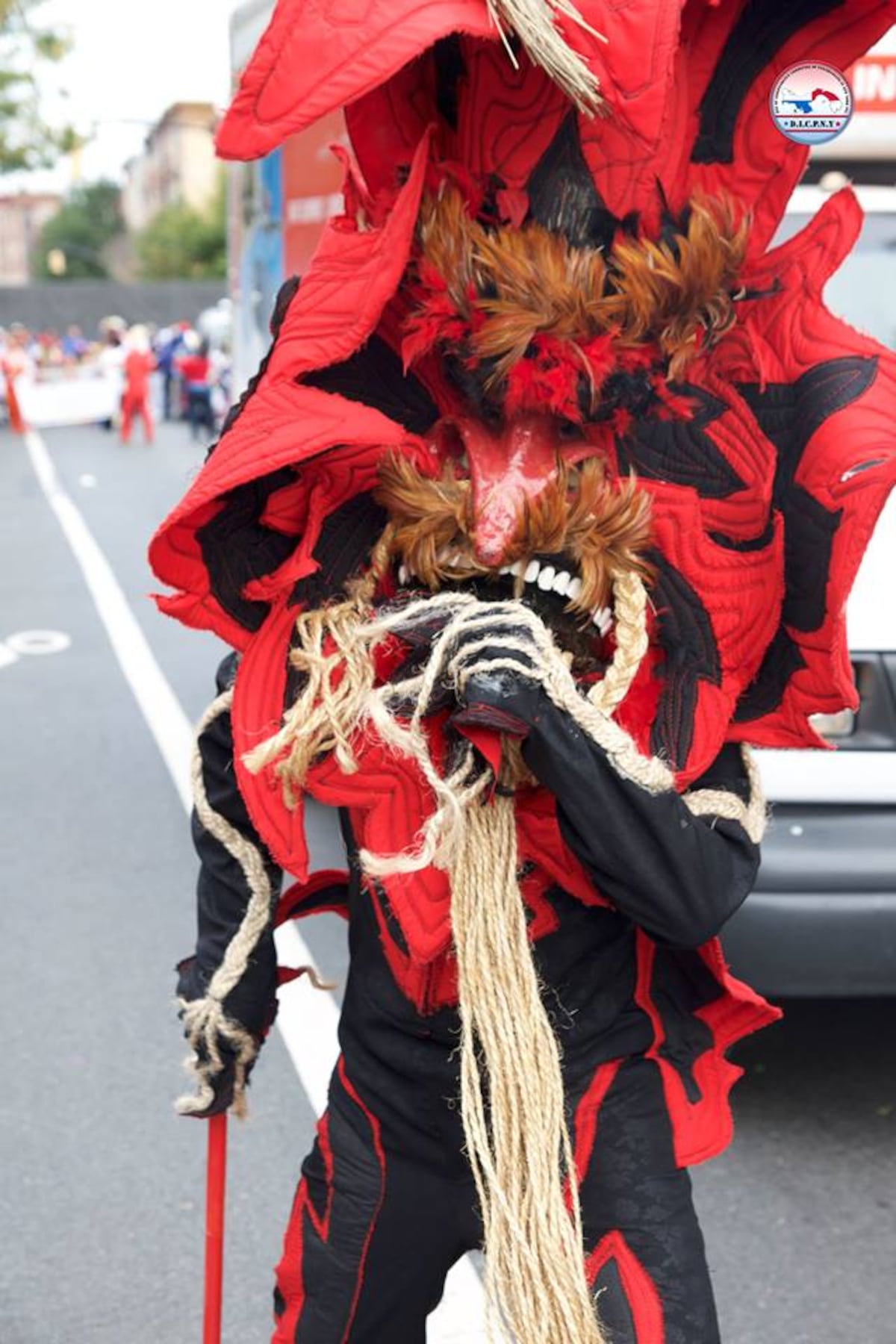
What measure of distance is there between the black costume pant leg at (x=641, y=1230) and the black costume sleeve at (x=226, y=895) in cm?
54

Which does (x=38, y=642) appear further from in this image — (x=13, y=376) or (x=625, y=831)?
(x=13, y=376)

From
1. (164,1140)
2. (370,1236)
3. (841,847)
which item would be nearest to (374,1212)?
(370,1236)

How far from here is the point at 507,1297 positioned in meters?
1.91

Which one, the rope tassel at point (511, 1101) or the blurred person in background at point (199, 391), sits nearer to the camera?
the rope tassel at point (511, 1101)

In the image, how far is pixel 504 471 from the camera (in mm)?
1983

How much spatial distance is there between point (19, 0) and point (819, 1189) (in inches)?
1420

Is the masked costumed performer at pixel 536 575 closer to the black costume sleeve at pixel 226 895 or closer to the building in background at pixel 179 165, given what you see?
the black costume sleeve at pixel 226 895

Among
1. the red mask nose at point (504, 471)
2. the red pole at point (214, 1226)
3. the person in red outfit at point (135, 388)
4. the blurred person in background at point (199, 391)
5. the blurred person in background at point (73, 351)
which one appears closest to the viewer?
the red mask nose at point (504, 471)

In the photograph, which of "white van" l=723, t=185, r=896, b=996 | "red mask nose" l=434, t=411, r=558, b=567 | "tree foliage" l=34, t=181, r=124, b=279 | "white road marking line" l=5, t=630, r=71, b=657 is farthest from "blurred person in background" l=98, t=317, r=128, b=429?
"tree foliage" l=34, t=181, r=124, b=279

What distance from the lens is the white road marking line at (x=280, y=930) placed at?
3.26 meters

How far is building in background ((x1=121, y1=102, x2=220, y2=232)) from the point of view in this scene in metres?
92.9

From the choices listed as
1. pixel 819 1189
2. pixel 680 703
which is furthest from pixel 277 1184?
pixel 680 703

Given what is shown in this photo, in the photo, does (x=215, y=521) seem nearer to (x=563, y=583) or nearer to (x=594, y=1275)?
(x=563, y=583)

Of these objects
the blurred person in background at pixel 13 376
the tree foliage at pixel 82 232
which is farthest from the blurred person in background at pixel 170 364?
the tree foliage at pixel 82 232
